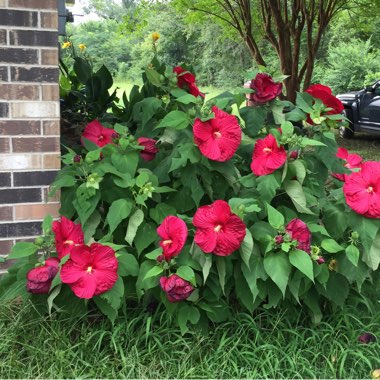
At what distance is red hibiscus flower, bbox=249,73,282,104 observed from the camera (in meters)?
2.53

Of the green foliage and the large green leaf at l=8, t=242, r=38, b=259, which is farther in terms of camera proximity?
the green foliage

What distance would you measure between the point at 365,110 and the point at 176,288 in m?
9.62

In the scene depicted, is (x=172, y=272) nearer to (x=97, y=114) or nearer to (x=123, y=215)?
(x=123, y=215)

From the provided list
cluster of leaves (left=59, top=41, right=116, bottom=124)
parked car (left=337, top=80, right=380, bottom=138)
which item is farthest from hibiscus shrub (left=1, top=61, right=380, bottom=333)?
parked car (left=337, top=80, right=380, bottom=138)

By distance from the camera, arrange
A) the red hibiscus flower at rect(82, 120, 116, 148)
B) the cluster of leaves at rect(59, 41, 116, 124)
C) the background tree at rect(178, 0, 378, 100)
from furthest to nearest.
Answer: the background tree at rect(178, 0, 378, 100) → the cluster of leaves at rect(59, 41, 116, 124) → the red hibiscus flower at rect(82, 120, 116, 148)

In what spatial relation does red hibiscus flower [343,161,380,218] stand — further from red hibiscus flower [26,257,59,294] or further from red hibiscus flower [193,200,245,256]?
red hibiscus flower [26,257,59,294]

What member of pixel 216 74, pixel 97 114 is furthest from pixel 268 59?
pixel 97 114

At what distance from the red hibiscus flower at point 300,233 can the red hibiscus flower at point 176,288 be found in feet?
1.47

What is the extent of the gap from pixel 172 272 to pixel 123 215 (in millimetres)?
295

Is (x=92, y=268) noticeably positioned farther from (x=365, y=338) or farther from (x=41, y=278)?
(x=365, y=338)

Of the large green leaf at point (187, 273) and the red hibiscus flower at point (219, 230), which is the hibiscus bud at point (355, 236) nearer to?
the red hibiscus flower at point (219, 230)

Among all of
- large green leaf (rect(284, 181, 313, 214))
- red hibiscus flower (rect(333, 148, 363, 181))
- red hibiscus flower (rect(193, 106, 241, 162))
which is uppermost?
red hibiscus flower (rect(193, 106, 241, 162))

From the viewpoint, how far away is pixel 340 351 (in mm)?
2248

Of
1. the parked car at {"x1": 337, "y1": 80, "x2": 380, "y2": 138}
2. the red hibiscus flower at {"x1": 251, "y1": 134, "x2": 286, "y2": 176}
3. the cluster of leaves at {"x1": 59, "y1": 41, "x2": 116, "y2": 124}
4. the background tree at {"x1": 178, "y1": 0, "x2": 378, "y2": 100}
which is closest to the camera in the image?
the red hibiscus flower at {"x1": 251, "y1": 134, "x2": 286, "y2": 176}
